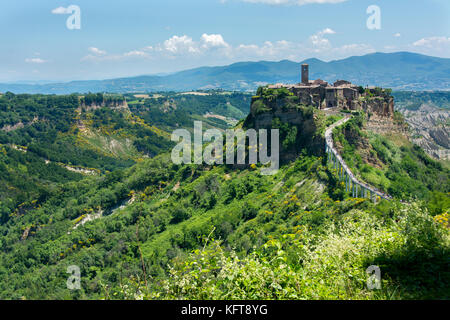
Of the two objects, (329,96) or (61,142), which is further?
(61,142)

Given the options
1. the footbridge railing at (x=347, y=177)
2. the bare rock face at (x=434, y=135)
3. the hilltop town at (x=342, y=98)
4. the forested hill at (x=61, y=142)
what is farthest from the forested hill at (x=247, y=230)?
the bare rock face at (x=434, y=135)

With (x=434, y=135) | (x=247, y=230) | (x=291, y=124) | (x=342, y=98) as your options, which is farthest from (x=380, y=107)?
(x=434, y=135)

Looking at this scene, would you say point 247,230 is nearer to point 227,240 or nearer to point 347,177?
point 227,240

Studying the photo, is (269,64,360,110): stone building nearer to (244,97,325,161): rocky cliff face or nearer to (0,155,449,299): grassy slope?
(244,97,325,161): rocky cliff face

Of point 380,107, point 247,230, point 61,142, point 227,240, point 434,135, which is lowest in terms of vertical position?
point 227,240

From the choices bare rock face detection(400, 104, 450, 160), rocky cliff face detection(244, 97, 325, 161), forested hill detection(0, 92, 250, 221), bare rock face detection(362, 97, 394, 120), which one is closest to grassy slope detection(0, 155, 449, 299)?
rocky cliff face detection(244, 97, 325, 161)

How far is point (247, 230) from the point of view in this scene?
38281 mm

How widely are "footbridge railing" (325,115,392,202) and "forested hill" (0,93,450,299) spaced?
993 millimetres

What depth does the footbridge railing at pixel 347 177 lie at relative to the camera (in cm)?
3022

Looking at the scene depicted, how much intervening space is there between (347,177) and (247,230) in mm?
12134

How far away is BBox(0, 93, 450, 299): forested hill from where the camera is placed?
964 cm

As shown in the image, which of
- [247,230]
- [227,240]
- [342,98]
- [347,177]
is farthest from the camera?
[342,98]
